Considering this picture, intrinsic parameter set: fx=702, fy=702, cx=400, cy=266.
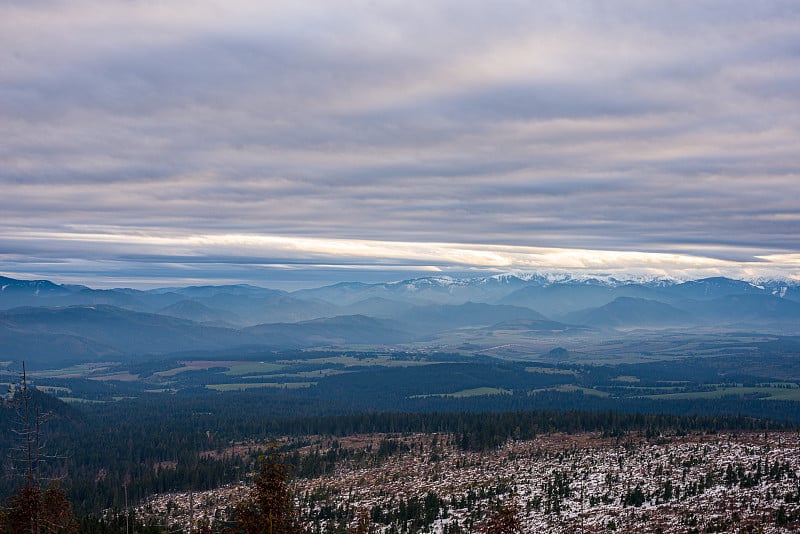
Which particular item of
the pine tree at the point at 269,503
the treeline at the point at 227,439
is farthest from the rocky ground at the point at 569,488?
the pine tree at the point at 269,503

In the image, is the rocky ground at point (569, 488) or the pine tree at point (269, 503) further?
the rocky ground at point (569, 488)

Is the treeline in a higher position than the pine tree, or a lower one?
lower

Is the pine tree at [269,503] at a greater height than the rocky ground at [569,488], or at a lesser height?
greater

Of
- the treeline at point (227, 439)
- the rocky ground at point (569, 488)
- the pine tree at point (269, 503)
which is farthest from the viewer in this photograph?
the treeline at point (227, 439)

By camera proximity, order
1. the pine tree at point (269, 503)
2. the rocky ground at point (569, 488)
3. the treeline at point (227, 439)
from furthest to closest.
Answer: the treeline at point (227, 439)
the rocky ground at point (569, 488)
the pine tree at point (269, 503)

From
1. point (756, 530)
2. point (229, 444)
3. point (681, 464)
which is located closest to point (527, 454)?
point (681, 464)

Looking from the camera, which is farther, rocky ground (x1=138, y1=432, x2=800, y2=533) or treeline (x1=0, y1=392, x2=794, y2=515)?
treeline (x1=0, y1=392, x2=794, y2=515)

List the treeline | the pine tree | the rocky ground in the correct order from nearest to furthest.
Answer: the pine tree < the rocky ground < the treeline

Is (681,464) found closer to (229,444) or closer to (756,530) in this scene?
(756,530)

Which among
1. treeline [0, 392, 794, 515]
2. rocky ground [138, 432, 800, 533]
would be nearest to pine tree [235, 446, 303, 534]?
rocky ground [138, 432, 800, 533]

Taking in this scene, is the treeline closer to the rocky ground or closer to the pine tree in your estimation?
the rocky ground

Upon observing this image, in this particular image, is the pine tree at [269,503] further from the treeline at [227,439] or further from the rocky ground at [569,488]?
the treeline at [227,439]

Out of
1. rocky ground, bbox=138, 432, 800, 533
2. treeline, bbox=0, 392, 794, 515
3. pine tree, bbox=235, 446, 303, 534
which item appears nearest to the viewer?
pine tree, bbox=235, 446, 303, 534
